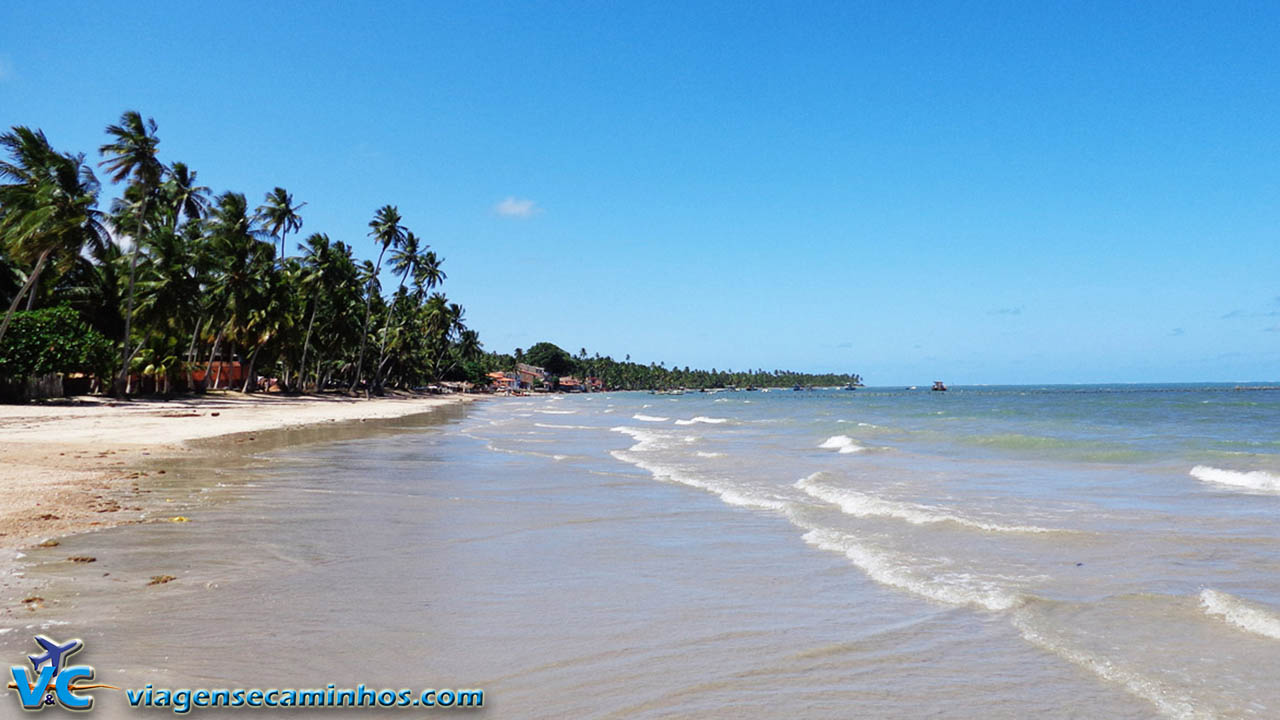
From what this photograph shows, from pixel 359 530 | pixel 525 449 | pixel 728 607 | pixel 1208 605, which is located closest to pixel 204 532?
pixel 359 530

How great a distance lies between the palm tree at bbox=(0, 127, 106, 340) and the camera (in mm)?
32750

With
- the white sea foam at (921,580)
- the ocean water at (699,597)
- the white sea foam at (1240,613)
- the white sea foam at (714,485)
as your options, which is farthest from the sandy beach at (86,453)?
the white sea foam at (1240,613)

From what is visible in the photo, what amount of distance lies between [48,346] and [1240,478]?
4053 centimetres

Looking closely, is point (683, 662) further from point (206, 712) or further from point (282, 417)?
point (282, 417)

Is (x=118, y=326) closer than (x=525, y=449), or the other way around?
(x=525, y=449)

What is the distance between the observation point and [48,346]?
33.0m

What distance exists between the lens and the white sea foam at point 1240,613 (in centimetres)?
524

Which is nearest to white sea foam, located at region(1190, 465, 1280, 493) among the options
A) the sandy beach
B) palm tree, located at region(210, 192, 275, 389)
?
the sandy beach

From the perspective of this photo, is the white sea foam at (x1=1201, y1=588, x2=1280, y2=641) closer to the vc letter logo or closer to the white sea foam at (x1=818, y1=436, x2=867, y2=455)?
the vc letter logo

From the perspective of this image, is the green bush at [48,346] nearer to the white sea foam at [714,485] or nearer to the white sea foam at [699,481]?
the white sea foam at [699,481]

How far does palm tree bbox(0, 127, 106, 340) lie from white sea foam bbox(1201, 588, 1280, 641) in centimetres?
3856

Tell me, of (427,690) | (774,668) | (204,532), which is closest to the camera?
(427,690)

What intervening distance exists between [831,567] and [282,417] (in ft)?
105

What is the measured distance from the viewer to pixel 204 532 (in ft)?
26.1
